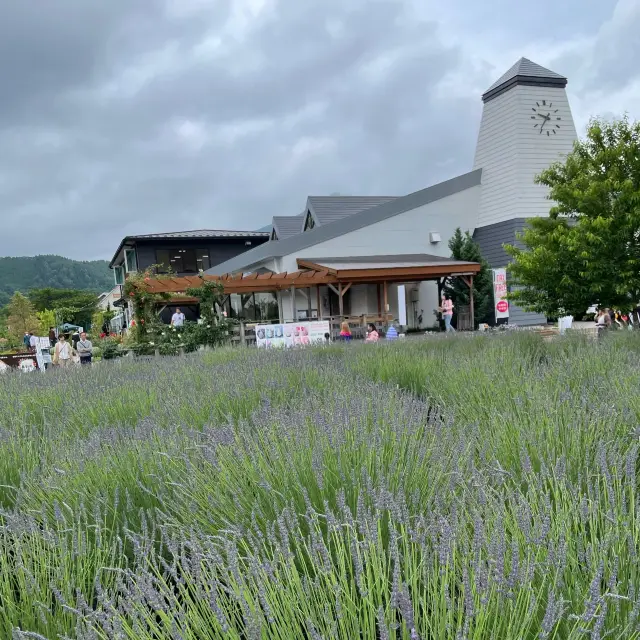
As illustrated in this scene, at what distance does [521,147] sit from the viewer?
81.1 ft

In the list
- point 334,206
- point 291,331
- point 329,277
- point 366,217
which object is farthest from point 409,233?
point 291,331

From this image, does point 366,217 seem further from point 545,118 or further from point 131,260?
point 131,260

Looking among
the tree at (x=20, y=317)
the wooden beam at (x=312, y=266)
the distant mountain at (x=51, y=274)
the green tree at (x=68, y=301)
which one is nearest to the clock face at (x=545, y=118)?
the wooden beam at (x=312, y=266)

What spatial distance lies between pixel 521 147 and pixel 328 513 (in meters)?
26.0

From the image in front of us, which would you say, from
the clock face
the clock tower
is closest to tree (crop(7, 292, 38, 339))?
the clock tower

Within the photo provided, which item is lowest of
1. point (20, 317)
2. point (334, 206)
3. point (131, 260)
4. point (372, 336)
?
point (372, 336)

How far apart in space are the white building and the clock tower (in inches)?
1.7

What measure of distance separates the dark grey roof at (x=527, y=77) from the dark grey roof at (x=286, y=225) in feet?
43.0

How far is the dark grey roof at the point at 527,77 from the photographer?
24.6m

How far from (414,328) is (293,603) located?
2491 centimetres

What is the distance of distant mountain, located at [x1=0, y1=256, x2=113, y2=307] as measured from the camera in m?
137

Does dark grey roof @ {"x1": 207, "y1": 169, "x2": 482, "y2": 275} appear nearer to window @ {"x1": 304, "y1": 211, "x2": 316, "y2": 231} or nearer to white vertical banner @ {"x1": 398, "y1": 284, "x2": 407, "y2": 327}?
white vertical banner @ {"x1": 398, "y1": 284, "x2": 407, "y2": 327}

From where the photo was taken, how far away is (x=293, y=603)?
136cm

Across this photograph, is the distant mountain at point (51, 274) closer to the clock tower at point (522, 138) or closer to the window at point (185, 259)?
the window at point (185, 259)
